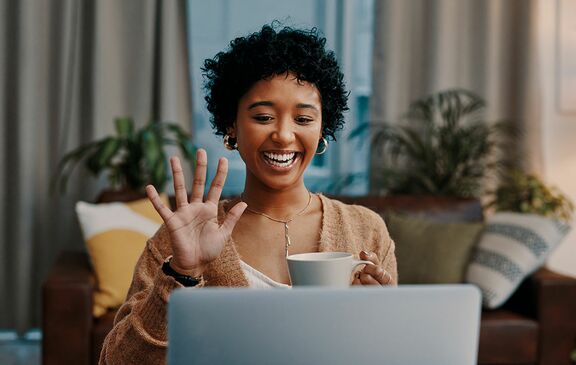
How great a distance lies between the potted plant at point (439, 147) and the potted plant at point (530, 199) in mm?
131

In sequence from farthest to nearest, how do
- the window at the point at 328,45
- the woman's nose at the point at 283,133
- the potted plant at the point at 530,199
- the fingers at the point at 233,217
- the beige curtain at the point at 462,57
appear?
the beige curtain at the point at 462,57 → the window at the point at 328,45 → the potted plant at the point at 530,199 → the woman's nose at the point at 283,133 → the fingers at the point at 233,217

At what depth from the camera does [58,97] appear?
167 inches

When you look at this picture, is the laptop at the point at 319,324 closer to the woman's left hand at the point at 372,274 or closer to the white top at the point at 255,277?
the woman's left hand at the point at 372,274

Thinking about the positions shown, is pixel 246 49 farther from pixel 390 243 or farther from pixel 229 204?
pixel 390 243

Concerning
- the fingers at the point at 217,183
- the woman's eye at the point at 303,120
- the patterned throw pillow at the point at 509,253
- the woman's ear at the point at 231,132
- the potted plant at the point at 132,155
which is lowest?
the patterned throw pillow at the point at 509,253

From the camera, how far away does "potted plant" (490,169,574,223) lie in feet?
13.5

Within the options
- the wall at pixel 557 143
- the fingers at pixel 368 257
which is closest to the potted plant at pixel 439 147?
the wall at pixel 557 143

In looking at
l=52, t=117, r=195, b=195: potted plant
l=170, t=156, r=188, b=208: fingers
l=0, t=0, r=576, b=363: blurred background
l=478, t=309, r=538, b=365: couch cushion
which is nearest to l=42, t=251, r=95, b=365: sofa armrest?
l=52, t=117, r=195, b=195: potted plant

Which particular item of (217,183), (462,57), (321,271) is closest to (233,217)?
(217,183)

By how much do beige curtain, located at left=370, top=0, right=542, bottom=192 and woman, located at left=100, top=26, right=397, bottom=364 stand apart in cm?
301

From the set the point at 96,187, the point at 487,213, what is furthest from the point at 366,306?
the point at 487,213

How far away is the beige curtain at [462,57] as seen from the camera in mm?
4434

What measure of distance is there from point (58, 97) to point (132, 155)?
633 millimetres

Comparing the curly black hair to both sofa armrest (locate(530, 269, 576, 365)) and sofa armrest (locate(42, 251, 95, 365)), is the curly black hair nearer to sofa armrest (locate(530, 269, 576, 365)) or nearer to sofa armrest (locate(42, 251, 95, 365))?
sofa armrest (locate(42, 251, 95, 365))
